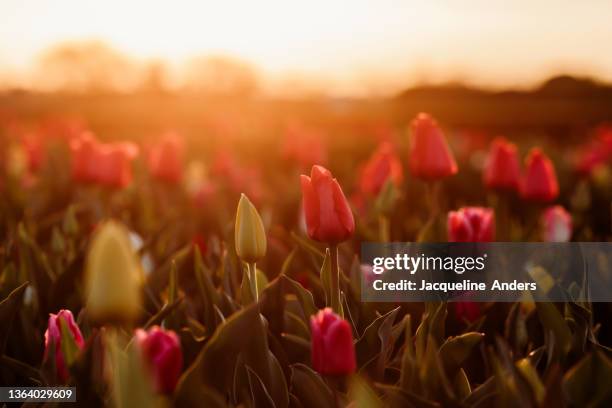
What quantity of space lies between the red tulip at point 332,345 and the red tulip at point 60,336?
13.7 inches

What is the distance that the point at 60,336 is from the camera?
1.05 m

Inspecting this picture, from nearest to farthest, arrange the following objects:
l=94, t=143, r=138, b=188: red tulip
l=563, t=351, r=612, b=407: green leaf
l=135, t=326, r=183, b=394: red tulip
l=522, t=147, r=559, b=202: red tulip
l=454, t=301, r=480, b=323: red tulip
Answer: l=135, t=326, r=183, b=394: red tulip, l=563, t=351, r=612, b=407: green leaf, l=454, t=301, r=480, b=323: red tulip, l=522, t=147, r=559, b=202: red tulip, l=94, t=143, r=138, b=188: red tulip

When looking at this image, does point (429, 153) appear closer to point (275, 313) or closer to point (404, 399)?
point (275, 313)

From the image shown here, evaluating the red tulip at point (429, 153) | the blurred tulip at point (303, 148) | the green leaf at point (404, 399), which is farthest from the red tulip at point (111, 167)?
the green leaf at point (404, 399)

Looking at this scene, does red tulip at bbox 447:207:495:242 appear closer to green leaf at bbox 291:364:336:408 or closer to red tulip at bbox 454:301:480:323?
red tulip at bbox 454:301:480:323

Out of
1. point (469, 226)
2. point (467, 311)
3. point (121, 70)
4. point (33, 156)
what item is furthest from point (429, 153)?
point (121, 70)

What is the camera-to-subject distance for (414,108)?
898 cm

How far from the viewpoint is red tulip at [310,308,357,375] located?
92 centimetres

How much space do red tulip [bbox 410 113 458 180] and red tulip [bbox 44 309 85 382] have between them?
1.11 meters

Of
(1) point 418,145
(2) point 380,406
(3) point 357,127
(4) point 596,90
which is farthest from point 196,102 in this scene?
(2) point 380,406

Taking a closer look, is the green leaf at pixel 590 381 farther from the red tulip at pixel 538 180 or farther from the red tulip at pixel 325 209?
the red tulip at pixel 538 180

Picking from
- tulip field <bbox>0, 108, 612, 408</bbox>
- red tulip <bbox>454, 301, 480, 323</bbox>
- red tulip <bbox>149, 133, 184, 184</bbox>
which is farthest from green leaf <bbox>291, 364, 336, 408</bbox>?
red tulip <bbox>149, 133, 184, 184</bbox>

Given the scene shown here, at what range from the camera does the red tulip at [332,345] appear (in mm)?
922

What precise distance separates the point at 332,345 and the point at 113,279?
32 cm
